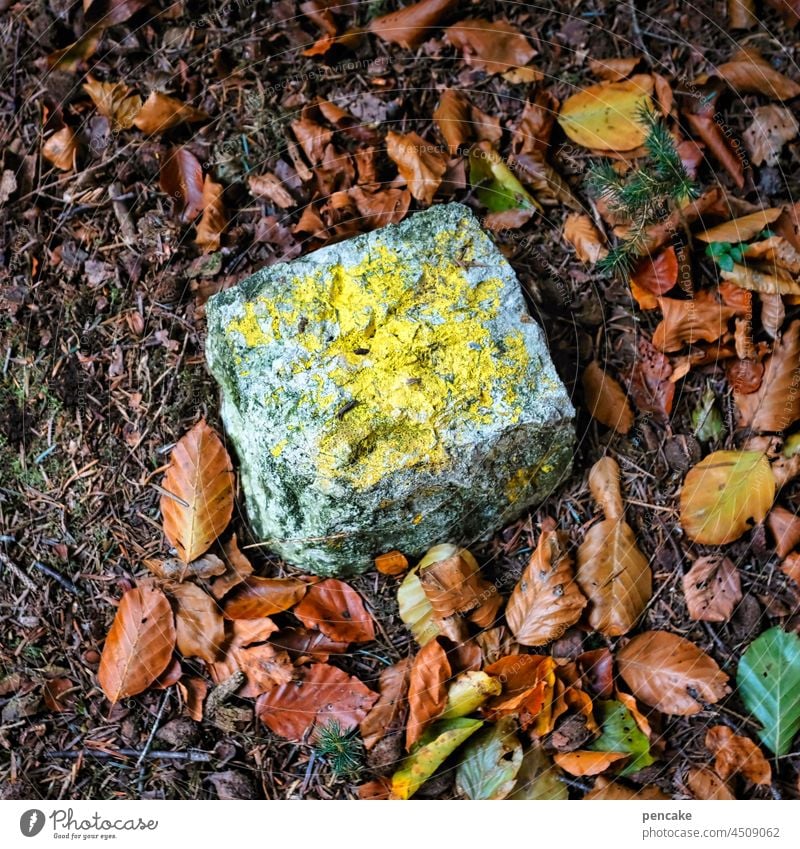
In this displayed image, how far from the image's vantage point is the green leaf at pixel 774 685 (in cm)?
151

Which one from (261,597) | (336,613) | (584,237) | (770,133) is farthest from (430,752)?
(770,133)

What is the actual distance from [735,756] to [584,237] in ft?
3.91

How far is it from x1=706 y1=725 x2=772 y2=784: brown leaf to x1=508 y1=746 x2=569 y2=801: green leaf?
332 mm

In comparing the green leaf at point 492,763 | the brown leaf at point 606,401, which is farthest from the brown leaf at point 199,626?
the brown leaf at point 606,401

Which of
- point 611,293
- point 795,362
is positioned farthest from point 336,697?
point 795,362

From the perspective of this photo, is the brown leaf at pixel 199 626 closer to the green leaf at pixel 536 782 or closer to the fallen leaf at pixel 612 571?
the green leaf at pixel 536 782

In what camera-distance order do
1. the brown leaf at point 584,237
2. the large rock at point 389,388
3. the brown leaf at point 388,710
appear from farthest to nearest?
1. the brown leaf at point 584,237
2. the brown leaf at point 388,710
3. the large rock at point 389,388

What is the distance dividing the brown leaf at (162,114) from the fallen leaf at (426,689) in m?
1.38

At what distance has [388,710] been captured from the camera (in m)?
1.54

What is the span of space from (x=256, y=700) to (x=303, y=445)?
1.95ft

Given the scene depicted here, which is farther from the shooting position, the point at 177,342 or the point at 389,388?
the point at 177,342

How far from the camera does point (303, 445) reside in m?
1.44

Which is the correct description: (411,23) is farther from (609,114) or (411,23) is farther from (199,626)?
(199,626)
